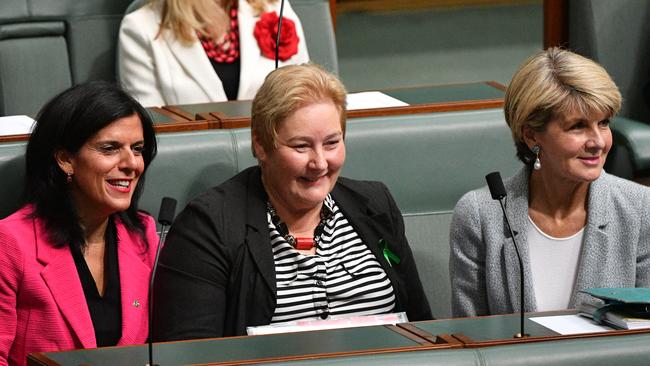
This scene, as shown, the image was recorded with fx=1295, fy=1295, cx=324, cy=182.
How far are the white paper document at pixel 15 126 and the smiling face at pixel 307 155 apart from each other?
1.84 feet

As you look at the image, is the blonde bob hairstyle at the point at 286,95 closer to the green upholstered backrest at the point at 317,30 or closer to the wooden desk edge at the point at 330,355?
the wooden desk edge at the point at 330,355

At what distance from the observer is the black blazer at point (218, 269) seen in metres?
2.17

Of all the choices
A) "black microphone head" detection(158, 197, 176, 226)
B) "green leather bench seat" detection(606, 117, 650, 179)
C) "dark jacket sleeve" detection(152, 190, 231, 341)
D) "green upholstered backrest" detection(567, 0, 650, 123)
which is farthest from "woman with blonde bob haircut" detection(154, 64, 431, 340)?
"green upholstered backrest" detection(567, 0, 650, 123)

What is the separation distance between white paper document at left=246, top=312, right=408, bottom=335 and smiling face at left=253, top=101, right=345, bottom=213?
9.3 inches

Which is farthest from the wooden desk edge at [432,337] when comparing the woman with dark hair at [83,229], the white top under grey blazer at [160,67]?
the white top under grey blazer at [160,67]

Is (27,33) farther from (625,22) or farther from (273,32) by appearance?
(625,22)

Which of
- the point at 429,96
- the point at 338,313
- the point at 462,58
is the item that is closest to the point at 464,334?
the point at 338,313

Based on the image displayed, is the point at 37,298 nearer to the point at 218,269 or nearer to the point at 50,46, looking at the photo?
the point at 218,269

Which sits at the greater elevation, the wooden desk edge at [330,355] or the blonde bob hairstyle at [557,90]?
the blonde bob hairstyle at [557,90]

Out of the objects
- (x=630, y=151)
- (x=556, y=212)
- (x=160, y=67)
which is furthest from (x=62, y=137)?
(x=630, y=151)

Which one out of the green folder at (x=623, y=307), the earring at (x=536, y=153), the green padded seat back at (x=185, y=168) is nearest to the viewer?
the green folder at (x=623, y=307)

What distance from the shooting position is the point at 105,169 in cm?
227

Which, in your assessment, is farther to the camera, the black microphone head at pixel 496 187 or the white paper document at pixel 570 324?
the black microphone head at pixel 496 187

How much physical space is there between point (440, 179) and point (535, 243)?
429 mm
